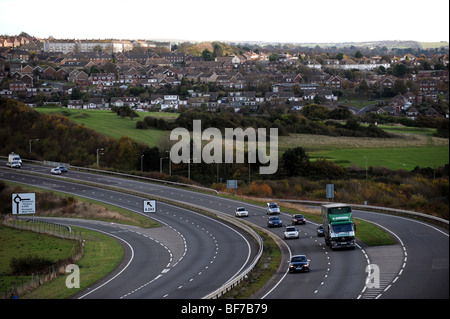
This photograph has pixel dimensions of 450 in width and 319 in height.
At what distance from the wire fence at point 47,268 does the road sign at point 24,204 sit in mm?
1348

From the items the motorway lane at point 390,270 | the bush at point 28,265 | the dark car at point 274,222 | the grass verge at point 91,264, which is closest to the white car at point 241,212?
the motorway lane at point 390,270

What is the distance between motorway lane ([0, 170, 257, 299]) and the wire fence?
12.5 ft

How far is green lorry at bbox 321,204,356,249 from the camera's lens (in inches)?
1598

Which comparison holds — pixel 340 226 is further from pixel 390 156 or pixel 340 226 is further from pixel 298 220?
pixel 390 156

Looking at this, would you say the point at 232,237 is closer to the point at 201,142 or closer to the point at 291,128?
the point at 201,142

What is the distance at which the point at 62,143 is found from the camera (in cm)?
9988

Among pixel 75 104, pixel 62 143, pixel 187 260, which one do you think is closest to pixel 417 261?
pixel 187 260

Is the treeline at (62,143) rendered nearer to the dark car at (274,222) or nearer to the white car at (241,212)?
the white car at (241,212)

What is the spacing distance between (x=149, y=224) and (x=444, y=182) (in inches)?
989

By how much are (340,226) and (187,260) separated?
8917mm

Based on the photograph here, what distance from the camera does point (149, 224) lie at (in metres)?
57.5

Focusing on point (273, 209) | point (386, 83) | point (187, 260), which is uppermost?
point (386, 83)
